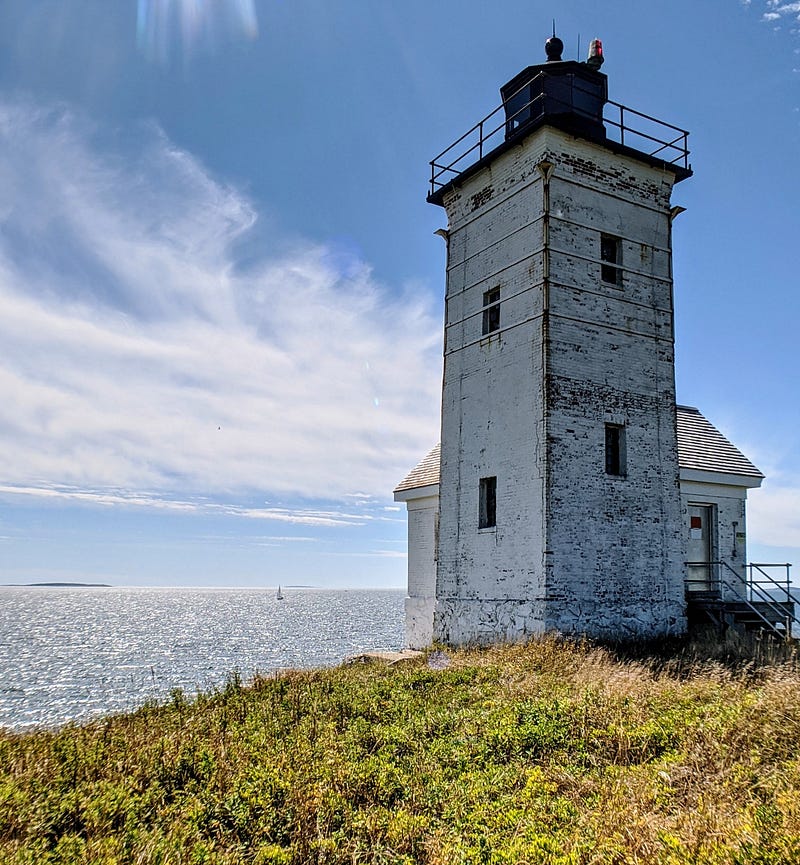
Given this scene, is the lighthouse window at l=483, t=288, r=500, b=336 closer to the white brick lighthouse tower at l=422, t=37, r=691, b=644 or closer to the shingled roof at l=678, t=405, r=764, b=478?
the white brick lighthouse tower at l=422, t=37, r=691, b=644

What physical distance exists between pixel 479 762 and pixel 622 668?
16.1 ft

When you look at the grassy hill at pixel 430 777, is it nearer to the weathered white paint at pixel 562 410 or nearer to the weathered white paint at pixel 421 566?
the weathered white paint at pixel 562 410

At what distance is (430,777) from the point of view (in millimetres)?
7801

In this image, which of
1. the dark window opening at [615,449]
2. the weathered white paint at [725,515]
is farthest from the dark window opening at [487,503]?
the weathered white paint at [725,515]

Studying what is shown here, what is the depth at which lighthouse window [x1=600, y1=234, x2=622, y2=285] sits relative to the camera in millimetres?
17406

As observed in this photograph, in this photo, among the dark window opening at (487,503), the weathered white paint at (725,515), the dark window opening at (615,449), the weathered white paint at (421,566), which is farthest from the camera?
the weathered white paint at (421,566)

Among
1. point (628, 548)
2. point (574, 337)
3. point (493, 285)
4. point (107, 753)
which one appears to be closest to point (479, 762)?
point (107, 753)

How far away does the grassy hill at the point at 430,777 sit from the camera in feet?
20.5

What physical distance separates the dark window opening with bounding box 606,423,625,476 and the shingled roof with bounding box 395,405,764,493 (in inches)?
115

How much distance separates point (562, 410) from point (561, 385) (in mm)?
537

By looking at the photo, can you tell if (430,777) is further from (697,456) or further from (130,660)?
(130,660)

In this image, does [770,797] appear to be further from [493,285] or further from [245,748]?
[493,285]

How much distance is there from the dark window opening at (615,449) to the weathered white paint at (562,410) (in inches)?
6.7

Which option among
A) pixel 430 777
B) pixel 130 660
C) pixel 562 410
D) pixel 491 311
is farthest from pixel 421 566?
pixel 130 660
